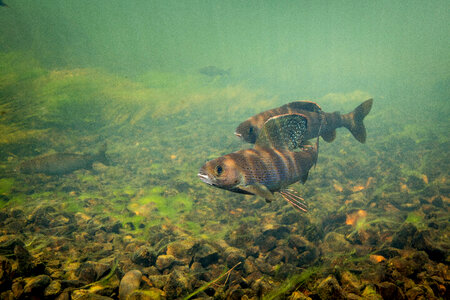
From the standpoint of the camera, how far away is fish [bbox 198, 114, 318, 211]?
7.14ft

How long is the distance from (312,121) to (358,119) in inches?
78.3

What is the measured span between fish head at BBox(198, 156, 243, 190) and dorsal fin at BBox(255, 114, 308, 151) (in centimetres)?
84

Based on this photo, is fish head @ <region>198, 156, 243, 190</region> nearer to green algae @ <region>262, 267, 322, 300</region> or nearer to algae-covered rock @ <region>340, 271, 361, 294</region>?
green algae @ <region>262, 267, 322, 300</region>

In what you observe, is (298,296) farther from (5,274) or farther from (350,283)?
(5,274)

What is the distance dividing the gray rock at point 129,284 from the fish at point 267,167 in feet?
3.49

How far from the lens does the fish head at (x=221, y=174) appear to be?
6.98 ft

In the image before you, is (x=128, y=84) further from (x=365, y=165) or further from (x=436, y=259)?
(x=436, y=259)

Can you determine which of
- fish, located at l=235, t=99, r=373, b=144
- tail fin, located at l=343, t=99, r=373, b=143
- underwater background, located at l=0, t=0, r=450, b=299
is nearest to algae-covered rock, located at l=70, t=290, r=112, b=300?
underwater background, located at l=0, t=0, r=450, b=299

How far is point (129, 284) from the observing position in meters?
1.75

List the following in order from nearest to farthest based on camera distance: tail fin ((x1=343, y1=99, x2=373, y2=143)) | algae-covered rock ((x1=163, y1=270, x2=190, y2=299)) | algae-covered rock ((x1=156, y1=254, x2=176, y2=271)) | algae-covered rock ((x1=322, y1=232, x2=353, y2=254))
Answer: algae-covered rock ((x1=163, y1=270, x2=190, y2=299)) → algae-covered rock ((x1=156, y1=254, x2=176, y2=271)) → algae-covered rock ((x1=322, y1=232, x2=353, y2=254)) → tail fin ((x1=343, y1=99, x2=373, y2=143))

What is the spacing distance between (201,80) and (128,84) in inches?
428

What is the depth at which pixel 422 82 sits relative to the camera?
32.6 m

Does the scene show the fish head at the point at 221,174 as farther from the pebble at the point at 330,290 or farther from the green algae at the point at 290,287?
the pebble at the point at 330,290

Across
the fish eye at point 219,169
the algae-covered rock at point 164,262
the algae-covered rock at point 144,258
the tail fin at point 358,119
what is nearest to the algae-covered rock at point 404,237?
the fish eye at point 219,169
